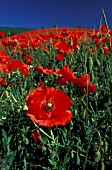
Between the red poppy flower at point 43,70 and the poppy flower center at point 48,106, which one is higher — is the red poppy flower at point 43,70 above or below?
above

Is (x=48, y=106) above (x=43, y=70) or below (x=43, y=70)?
below

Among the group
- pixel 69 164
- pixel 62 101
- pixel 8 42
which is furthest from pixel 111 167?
pixel 8 42

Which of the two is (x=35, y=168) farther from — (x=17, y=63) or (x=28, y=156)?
(x=17, y=63)

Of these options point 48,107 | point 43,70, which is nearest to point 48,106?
point 48,107

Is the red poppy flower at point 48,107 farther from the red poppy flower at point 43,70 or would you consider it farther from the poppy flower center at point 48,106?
the red poppy flower at point 43,70

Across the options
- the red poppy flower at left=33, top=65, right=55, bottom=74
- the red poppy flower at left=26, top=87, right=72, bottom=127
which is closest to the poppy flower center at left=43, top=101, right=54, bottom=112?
the red poppy flower at left=26, top=87, right=72, bottom=127

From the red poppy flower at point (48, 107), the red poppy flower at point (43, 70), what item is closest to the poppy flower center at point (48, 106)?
the red poppy flower at point (48, 107)

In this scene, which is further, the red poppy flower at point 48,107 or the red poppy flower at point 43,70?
the red poppy flower at point 43,70

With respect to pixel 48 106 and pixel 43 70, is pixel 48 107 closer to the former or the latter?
pixel 48 106
